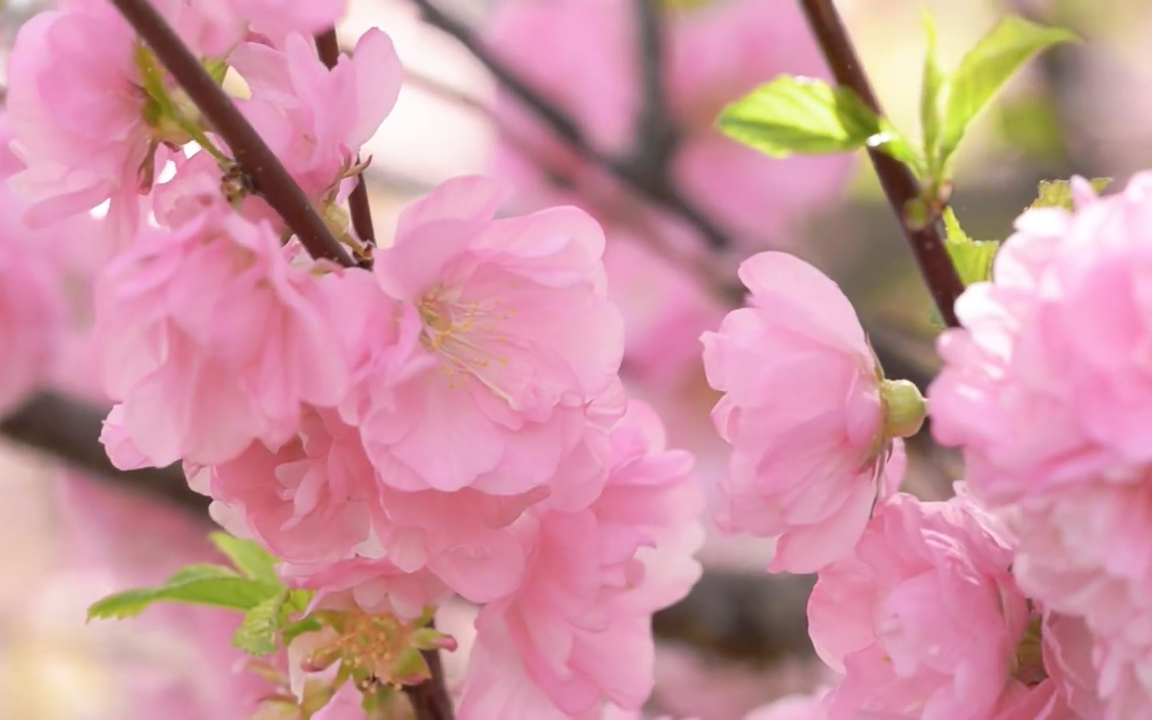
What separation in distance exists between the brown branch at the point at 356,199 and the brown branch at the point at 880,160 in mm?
187

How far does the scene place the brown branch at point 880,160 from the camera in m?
0.48

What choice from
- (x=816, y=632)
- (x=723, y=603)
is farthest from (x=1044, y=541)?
(x=723, y=603)

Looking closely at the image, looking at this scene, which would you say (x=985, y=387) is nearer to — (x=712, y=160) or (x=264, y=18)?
(x=264, y=18)

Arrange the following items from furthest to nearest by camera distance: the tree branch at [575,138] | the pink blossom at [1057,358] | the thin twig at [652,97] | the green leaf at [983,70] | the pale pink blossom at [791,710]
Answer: the thin twig at [652,97]
the tree branch at [575,138]
the pale pink blossom at [791,710]
the green leaf at [983,70]
the pink blossom at [1057,358]

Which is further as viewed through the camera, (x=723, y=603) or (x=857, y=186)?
(x=857, y=186)

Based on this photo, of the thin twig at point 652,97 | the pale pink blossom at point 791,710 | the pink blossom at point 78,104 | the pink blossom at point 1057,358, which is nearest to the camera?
the pink blossom at point 1057,358

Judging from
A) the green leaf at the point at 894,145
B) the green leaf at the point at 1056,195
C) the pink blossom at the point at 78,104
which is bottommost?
the green leaf at the point at 894,145

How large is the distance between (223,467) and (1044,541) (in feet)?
0.81

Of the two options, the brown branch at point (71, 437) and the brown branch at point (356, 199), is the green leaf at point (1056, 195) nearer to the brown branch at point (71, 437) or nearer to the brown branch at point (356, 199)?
the brown branch at point (356, 199)

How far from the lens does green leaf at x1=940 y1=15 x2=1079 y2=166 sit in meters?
0.51

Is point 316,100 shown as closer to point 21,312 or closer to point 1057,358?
point 1057,358

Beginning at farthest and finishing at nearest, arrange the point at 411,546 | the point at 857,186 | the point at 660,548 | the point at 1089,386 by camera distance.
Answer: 1. the point at 857,186
2. the point at 660,548
3. the point at 411,546
4. the point at 1089,386

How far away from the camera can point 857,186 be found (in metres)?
1.74

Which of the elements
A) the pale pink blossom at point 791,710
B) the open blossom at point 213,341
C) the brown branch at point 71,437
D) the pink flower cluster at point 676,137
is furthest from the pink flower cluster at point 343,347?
the pink flower cluster at point 676,137
